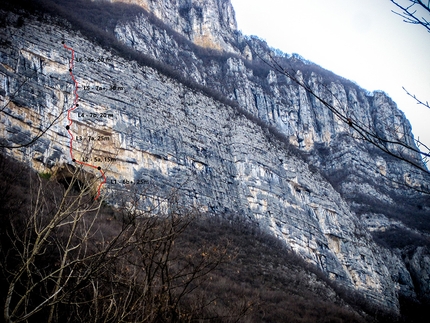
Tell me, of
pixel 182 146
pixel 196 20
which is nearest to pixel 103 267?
pixel 182 146

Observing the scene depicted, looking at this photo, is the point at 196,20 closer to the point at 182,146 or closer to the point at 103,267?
the point at 182,146

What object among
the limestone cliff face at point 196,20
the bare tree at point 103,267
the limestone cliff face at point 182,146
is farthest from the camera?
the limestone cliff face at point 196,20

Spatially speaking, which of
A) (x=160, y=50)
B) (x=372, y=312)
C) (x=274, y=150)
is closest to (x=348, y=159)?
(x=274, y=150)

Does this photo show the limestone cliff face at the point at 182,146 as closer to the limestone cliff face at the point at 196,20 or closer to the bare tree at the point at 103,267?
the limestone cliff face at the point at 196,20

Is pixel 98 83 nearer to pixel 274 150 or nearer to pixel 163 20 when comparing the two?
pixel 274 150

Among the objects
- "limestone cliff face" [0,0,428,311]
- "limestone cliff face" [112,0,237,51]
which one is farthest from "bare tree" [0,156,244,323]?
"limestone cliff face" [112,0,237,51]

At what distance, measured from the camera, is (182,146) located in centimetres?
2659

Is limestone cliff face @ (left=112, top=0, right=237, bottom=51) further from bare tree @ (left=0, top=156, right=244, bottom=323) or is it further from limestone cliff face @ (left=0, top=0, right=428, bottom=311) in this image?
bare tree @ (left=0, top=156, right=244, bottom=323)

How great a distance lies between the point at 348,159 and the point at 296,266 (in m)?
29.1

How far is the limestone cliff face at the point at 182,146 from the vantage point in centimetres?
1970

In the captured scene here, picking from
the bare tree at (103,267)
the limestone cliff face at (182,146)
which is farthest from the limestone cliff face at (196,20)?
the bare tree at (103,267)

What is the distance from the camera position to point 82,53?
83.5 ft

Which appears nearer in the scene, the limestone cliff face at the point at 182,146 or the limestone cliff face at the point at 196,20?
the limestone cliff face at the point at 182,146

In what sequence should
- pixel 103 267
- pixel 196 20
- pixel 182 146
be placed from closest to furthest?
pixel 103 267
pixel 182 146
pixel 196 20
